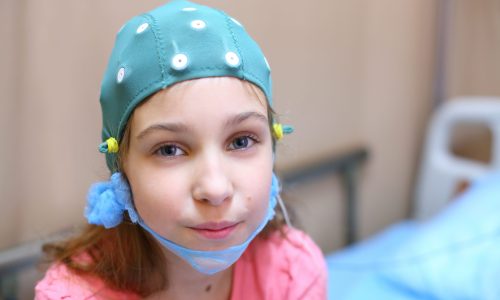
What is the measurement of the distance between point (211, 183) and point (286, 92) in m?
0.97

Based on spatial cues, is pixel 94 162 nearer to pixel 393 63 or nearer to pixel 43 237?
pixel 43 237

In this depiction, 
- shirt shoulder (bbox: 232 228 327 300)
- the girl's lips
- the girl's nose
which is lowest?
shirt shoulder (bbox: 232 228 327 300)

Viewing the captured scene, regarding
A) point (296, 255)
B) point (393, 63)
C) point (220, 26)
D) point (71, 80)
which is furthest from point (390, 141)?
point (220, 26)

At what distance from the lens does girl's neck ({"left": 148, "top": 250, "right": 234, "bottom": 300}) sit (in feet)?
2.84

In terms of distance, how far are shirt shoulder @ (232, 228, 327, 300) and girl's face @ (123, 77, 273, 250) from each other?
0.85ft

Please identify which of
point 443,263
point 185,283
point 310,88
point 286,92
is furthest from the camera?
point 310,88

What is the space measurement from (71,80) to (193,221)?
61 centimetres

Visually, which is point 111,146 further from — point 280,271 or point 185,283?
point 280,271

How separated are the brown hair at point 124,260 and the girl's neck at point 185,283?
0.01 metres

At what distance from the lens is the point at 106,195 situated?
0.78 meters

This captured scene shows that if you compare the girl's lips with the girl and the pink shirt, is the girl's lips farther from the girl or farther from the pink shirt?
the pink shirt

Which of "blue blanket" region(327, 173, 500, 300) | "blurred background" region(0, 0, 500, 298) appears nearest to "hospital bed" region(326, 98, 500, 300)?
"blue blanket" region(327, 173, 500, 300)

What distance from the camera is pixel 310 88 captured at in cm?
170

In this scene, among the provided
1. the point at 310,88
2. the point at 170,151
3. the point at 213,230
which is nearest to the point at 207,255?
the point at 213,230
